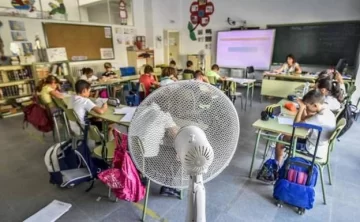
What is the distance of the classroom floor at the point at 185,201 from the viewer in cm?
175

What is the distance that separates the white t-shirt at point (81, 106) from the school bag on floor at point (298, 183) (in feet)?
6.59

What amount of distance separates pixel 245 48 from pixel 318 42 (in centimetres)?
198

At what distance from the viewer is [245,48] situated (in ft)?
22.4

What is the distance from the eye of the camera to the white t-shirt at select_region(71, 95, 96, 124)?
2.27 m

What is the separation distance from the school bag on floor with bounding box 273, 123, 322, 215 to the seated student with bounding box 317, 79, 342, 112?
41.8 inches

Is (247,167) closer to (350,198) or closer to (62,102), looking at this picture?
(350,198)

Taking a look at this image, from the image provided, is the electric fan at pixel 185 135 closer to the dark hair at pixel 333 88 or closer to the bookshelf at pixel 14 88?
the dark hair at pixel 333 88

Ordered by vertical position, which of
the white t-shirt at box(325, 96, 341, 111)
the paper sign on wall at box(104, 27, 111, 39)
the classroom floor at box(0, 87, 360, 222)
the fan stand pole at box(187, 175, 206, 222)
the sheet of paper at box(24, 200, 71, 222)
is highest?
the paper sign on wall at box(104, 27, 111, 39)

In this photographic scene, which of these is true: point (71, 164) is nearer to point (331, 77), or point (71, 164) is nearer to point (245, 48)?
point (331, 77)

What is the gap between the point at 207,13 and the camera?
24.4 ft

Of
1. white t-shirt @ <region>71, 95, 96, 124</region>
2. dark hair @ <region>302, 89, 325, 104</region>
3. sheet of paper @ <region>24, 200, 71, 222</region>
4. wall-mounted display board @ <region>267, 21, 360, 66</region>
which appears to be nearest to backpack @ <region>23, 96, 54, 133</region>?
white t-shirt @ <region>71, 95, 96, 124</region>

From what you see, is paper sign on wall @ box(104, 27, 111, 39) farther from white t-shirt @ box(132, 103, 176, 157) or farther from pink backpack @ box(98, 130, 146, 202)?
white t-shirt @ box(132, 103, 176, 157)

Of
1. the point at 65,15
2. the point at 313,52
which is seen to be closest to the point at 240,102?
the point at 313,52

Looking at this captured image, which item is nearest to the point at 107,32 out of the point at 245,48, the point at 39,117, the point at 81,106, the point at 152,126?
the point at 39,117
